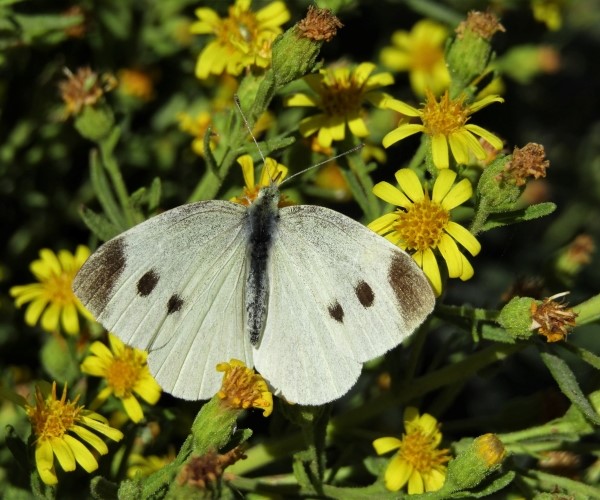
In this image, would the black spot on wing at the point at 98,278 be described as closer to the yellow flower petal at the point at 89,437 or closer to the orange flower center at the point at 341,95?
the yellow flower petal at the point at 89,437

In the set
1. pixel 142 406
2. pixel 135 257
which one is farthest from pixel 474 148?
pixel 142 406

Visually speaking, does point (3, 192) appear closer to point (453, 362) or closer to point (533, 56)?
point (453, 362)

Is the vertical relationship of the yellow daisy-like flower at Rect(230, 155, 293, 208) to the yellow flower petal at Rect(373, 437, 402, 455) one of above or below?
above

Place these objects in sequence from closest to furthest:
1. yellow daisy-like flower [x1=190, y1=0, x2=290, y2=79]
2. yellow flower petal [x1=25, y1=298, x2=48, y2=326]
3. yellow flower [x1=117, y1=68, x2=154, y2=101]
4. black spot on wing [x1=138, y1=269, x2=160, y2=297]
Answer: black spot on wing [x1=138, y1=269, x2=160, y2=297]
yellow daisy-like flower [x1=190, y1=0, x2=290, y2=79]
yellow flower petal [x1=25, y1=298, x2=48, y2=326]
yellow flower [x1=117, y1=68, x2=154, y2=101]

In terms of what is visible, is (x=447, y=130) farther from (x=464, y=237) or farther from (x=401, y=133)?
(x=464, y=237)

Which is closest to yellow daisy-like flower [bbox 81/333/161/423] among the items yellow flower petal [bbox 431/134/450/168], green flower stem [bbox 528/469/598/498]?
yellow flower petal [bbox 431/134/450/168]

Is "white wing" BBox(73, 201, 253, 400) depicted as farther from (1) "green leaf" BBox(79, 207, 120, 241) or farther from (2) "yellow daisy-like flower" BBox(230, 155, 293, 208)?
(1) "green leaf" BBox(79, 207, 120, 241)

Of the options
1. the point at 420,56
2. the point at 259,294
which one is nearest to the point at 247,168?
the point at 259,294
